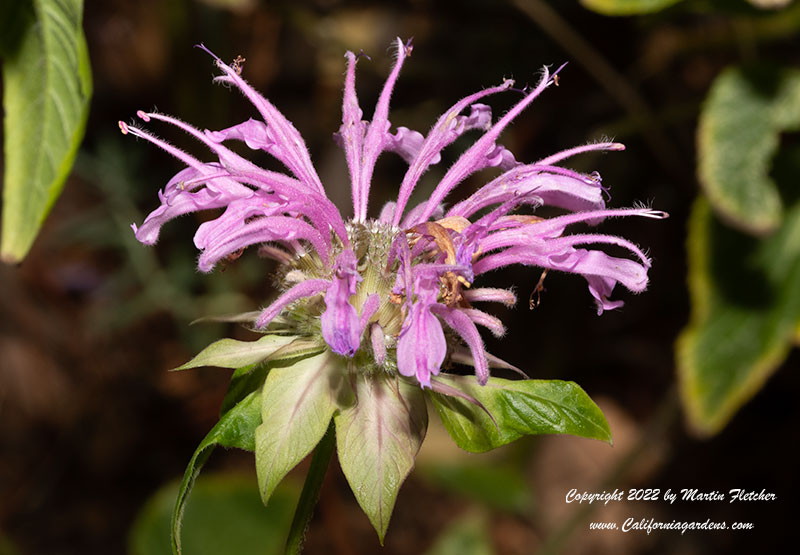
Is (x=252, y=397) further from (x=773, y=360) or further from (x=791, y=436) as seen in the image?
(x=791, y=436)

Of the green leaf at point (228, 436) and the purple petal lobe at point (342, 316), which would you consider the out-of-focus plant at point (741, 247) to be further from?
the green leaf at point (228, 436)

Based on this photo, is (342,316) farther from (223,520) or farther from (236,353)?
(223,520)

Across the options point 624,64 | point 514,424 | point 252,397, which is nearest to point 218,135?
point 252,397

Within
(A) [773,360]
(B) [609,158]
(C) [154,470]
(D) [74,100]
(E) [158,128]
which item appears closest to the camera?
(D) [74,100]

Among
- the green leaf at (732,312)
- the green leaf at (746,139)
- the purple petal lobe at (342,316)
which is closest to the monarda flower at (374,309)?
the purple petal lobe at (342,316)

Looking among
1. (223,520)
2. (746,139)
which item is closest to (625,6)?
(746,139)
